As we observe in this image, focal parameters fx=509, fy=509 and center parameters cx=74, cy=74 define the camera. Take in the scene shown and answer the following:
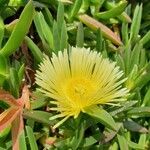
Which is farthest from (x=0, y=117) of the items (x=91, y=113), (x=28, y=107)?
(x=91, y=113)

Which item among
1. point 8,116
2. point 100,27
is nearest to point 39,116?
point 8,116

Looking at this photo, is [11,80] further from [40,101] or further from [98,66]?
[98,66]

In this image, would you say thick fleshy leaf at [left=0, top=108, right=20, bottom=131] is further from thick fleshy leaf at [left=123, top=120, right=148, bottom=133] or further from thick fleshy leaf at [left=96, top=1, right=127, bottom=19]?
thick fleshy leaf at [left=96, top=1, right=127, bottom=19]

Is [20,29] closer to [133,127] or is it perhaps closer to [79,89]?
[79,89]

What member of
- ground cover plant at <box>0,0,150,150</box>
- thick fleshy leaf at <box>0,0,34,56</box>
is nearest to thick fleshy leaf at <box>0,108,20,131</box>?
ground cover plant at <box>0,0,150,150</box>

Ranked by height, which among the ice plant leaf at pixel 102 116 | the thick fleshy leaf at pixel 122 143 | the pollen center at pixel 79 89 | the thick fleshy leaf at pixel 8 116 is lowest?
the thick fleshy leaf at pixel 122 143

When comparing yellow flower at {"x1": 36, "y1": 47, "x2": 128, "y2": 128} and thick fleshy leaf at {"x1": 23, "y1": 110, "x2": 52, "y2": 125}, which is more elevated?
yellow flower at {"x1": 36, "y1": 47, "x2": 128, "y2": 128}

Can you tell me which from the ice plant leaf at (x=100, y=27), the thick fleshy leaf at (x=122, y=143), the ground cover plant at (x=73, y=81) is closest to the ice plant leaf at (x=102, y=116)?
the ground cover plant at (x=73, y=81)

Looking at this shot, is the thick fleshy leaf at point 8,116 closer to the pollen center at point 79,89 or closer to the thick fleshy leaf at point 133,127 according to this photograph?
the pollen center at point 79,89

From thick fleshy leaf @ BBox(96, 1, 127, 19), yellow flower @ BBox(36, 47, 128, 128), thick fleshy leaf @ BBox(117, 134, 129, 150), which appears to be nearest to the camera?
yellow flower @ BBox(36, 47, 128, 128)
